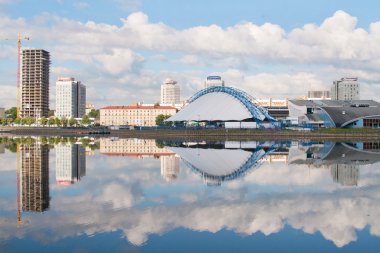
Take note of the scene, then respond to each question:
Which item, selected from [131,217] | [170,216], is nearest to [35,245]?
[131,217]

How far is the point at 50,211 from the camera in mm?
19125

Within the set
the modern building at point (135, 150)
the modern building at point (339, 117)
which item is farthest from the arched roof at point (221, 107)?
the modern building at point (135, 150)

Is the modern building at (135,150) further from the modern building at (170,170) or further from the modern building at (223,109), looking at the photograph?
the modern building at (223,109)

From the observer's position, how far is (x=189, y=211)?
19.5 m

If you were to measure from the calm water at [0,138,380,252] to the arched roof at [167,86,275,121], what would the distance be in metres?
80.7

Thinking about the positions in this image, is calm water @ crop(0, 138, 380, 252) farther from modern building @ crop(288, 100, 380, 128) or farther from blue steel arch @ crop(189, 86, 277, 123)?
blue steel arch @ crop(189, 86, 277, 123)

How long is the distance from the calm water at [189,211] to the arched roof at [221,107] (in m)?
80.7

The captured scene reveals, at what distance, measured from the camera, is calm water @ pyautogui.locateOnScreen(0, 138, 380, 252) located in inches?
584

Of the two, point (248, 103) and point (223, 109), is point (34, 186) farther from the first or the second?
point (223, 109)

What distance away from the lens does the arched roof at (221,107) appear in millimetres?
114875

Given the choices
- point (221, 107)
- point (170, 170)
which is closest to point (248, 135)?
point (221, 107)

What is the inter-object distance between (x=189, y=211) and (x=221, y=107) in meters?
101

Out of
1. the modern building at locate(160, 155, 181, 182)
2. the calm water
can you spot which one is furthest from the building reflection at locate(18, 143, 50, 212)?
the modern building at locate(160, 155, 181, 182)

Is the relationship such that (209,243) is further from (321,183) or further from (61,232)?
(321,183)
